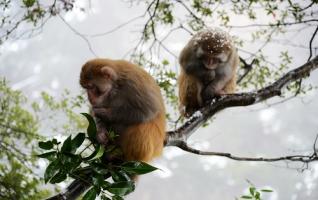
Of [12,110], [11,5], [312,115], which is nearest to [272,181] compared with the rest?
[312,115]

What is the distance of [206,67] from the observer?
509 cm

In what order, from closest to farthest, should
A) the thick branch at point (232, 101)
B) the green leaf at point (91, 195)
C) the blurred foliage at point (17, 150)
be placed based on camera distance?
the green leaf at point (91, 195)
the thick branch at point (232, 101)
the blurred foliage at point (17, 150)

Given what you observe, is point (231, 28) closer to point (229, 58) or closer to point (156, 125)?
point (229, 58)

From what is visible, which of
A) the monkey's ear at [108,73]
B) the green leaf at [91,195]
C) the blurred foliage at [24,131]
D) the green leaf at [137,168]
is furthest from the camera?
the blurred foliage at [24,131]

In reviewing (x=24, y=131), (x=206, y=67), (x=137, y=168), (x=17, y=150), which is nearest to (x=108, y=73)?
(x=137, y=168)

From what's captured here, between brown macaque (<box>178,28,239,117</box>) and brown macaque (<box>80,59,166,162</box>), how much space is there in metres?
1.44

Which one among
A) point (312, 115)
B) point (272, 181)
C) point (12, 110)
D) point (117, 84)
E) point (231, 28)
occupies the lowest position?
point (272, 181)

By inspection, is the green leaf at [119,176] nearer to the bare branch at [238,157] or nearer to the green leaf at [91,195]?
the green leaf at [91,195]

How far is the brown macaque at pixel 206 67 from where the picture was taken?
5.04 meters

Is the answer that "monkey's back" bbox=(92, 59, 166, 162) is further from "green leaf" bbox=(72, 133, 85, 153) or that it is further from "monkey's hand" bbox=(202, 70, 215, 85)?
"monkey's hand" bbox=(202, 70, 215, 85)

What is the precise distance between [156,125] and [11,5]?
202cm

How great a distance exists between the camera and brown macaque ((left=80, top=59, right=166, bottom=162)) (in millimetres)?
3528

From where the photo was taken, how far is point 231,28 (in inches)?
205

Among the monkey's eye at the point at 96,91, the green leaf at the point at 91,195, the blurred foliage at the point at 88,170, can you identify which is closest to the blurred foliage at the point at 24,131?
the monkey's eye at the point at 96,91
